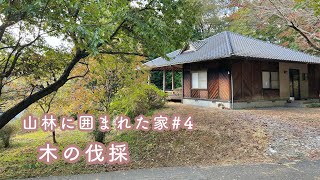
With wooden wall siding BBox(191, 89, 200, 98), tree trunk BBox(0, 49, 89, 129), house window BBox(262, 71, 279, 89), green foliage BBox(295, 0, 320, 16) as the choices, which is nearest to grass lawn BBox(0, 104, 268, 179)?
tree trunk BBox(0, 49, 89, 129)

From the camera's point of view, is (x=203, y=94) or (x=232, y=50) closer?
(x=232, y=50)

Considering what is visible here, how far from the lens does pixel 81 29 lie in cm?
425

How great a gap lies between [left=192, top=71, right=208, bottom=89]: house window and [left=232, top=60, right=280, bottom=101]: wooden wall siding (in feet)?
7.12

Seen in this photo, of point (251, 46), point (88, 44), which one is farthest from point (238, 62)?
point (88, 44)

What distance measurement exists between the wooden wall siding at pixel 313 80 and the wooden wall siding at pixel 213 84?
8100 mm

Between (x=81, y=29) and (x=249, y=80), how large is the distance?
461 inches

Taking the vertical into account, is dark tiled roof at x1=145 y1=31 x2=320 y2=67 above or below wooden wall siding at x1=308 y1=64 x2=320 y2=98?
above

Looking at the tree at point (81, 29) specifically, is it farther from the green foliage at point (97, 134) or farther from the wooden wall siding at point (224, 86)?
the wooden wall siding at point (224, 86)

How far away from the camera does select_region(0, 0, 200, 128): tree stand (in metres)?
4.49

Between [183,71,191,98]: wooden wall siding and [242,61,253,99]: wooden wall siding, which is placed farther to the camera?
[183,71,191,98]: wooden wall siding

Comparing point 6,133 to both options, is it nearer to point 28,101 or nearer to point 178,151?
point 28,101

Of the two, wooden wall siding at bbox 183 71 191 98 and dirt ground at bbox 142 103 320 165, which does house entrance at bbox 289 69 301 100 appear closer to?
wooden wall siding at bbox 183 71 191 98

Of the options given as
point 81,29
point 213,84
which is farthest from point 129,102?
point 213,84

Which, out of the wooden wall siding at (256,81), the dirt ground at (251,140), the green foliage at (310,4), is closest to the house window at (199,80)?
the wooden wall siding at (256,81)
